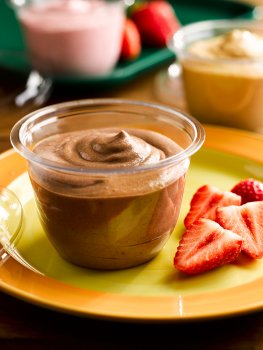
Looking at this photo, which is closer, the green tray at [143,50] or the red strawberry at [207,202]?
the red strawberry at [207,202]

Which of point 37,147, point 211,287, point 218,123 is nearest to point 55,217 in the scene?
point 37,147

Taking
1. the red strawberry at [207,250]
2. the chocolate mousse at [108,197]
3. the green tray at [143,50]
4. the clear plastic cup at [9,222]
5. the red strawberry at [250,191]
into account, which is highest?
the chocolate mousse at [108,197]

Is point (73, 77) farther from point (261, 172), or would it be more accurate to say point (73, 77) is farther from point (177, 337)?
point (177, 337)

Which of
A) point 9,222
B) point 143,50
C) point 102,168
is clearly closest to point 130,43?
point 143,50

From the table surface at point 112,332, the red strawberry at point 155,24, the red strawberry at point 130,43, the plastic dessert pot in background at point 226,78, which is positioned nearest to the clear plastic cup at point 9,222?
the table surface at point 112,332

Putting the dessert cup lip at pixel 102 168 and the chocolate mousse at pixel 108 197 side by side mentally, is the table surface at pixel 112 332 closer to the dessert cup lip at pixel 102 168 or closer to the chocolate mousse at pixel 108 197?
the chocolate mousse at pixel 108 197

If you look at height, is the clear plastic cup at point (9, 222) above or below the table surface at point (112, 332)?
above
